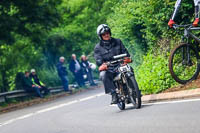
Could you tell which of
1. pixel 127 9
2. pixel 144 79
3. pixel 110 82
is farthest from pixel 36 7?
pixel 110 82

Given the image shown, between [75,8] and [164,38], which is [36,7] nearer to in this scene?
[75,8]

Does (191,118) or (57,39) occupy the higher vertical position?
(57,39)

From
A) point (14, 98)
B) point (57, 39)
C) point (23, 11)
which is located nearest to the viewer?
point (14, 98)

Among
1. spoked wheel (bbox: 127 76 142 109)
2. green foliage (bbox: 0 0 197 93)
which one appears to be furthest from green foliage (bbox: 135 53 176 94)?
spoked wheel (bbox: 127 76 142 109)

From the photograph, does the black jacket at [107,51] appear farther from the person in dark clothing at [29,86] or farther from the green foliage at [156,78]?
the person in dark clothing at [29,86]

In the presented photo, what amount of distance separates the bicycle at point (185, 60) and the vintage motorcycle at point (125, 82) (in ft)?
3.29

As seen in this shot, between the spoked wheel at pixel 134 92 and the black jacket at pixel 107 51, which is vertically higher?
the black jacket at pixel 107 51

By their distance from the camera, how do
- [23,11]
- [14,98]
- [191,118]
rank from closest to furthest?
[191,118] < [14,98] < [23,11]

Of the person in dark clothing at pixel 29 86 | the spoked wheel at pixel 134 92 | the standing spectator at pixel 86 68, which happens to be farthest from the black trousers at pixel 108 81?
the standing spectator at pixel 86 68

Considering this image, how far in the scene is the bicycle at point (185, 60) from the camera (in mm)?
9756

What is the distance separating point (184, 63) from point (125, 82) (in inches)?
57.7

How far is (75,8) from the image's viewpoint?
108 feet

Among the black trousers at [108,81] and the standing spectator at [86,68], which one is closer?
the black trousers at [108,81]

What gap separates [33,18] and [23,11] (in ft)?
2.20
